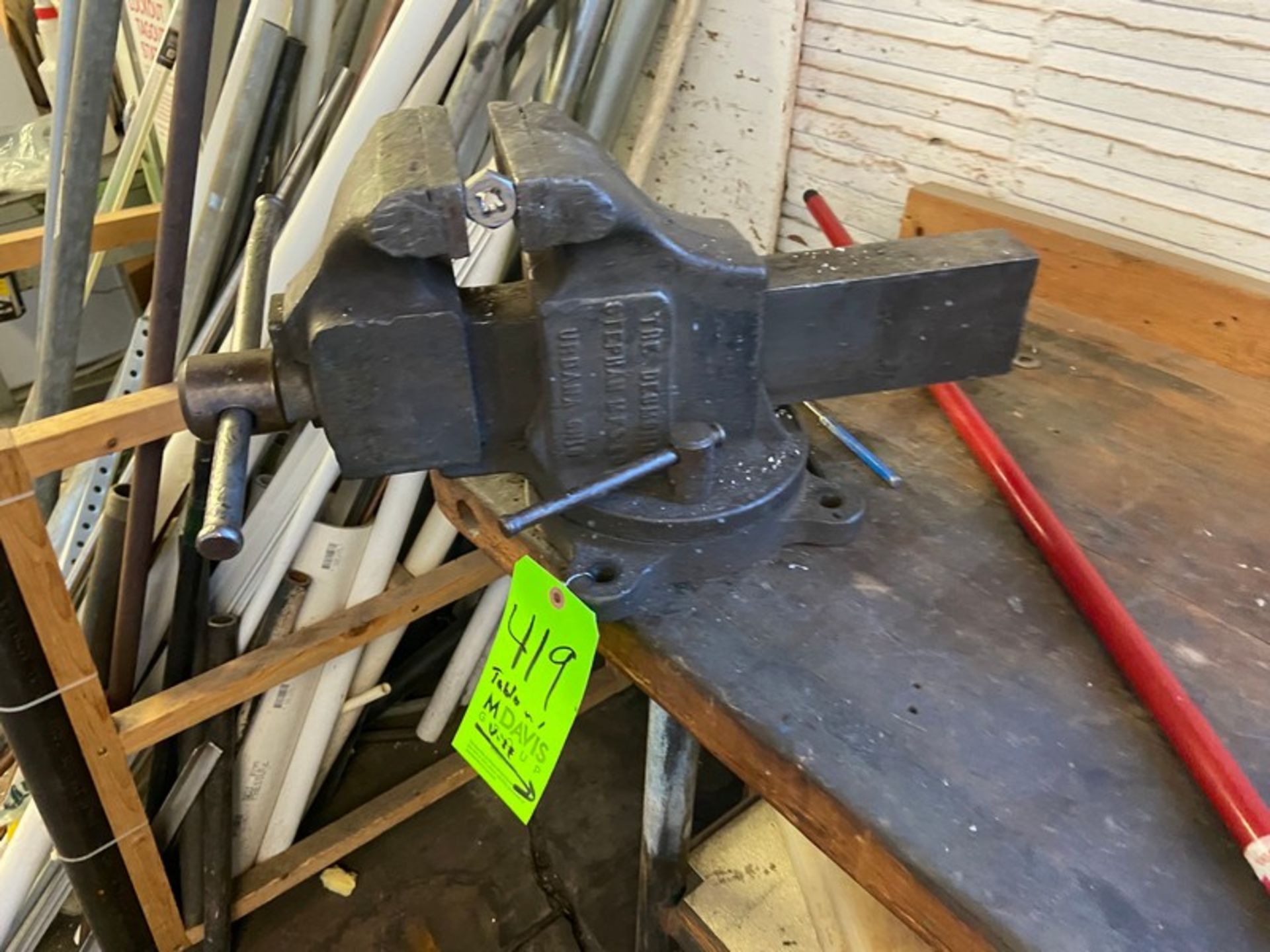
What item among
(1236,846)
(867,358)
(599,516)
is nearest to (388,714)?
(599,516)

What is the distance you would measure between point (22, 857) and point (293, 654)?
434 millimetres

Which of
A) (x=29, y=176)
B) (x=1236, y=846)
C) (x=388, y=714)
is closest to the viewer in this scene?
(x=1236, y=846)

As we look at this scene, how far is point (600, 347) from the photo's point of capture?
54 centimetres

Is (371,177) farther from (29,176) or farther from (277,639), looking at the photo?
(29,176)

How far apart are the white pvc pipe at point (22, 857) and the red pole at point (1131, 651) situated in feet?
3.86

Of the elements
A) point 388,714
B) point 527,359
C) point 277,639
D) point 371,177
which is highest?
point 371,177

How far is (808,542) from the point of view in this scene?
63 centimetres

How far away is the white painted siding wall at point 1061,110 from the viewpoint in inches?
32.0

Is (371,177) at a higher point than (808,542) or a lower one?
higher

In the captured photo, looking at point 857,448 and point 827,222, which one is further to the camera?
point 827,222

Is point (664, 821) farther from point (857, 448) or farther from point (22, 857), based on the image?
point (22, 857)

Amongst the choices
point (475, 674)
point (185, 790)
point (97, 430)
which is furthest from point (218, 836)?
point (97, 430)

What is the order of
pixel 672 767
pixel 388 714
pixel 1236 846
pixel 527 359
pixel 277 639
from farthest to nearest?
pixel 388 714
pixel 277 639
pixel 672 767
pixel 527 359
pixel 1236 846

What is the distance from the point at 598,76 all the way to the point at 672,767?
877 mm
